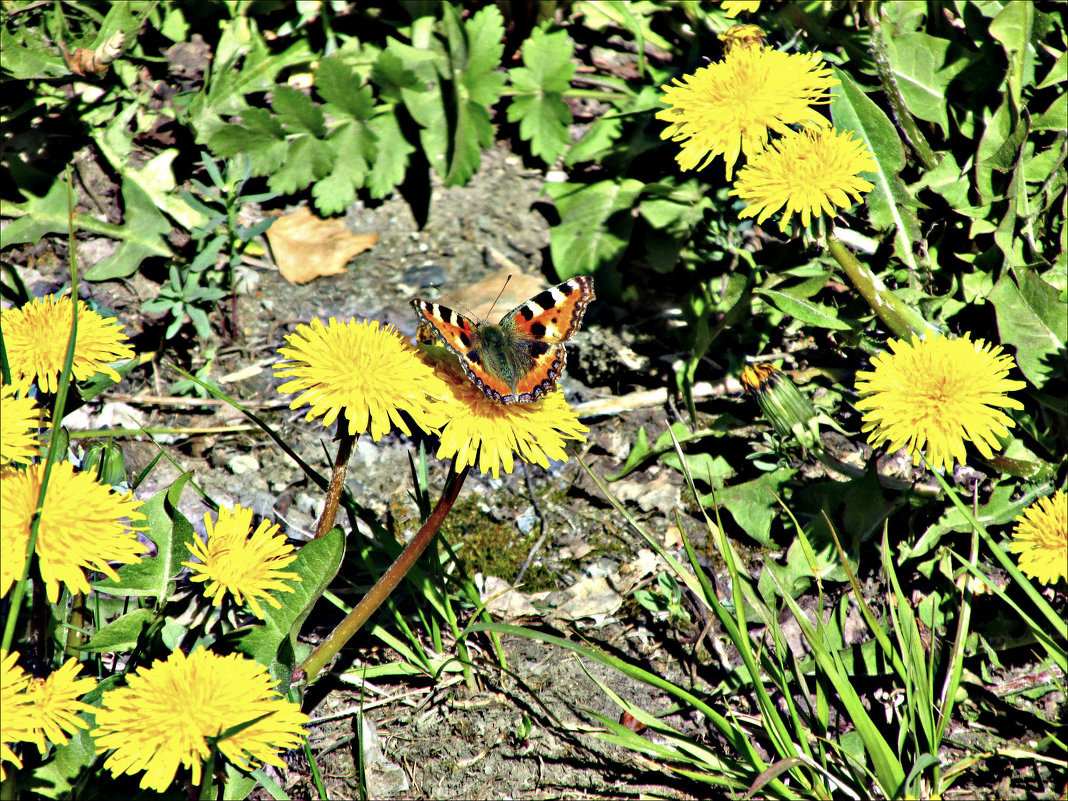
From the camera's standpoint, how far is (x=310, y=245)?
3.26 metres

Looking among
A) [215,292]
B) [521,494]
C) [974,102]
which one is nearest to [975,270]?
[974,102]

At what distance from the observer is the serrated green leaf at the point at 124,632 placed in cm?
183

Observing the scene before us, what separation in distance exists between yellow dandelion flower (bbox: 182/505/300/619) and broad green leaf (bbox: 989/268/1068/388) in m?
2.25

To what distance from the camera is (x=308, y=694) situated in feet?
7.30

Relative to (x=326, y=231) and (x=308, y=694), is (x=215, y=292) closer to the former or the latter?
(x=326, y=231)

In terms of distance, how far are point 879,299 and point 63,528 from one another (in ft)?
7.00

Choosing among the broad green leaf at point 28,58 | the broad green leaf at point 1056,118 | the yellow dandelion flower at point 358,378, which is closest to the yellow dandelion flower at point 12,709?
the yellow dandelion flower at point 358,378

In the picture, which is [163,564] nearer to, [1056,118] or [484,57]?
[484,57]

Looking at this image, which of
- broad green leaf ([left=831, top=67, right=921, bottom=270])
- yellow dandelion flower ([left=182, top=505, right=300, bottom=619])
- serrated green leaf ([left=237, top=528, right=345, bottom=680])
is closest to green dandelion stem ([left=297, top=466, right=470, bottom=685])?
serrated green leaf ([left=237, top=528, right=345, bottom=680])

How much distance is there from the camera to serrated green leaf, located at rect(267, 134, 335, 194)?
122 inches

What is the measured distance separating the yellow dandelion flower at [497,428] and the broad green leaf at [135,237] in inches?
68.6

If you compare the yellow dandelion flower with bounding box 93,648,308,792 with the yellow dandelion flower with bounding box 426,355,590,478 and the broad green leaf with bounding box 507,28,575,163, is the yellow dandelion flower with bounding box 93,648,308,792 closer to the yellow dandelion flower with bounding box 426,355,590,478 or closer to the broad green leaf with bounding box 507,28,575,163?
the yellow dandelion flower with bounding box 426,355,590,478

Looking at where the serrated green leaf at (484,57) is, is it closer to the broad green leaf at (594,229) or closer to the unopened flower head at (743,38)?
the broad green leaf at (594,229)

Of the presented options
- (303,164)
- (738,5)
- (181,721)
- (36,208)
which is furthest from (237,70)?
(181,721)
